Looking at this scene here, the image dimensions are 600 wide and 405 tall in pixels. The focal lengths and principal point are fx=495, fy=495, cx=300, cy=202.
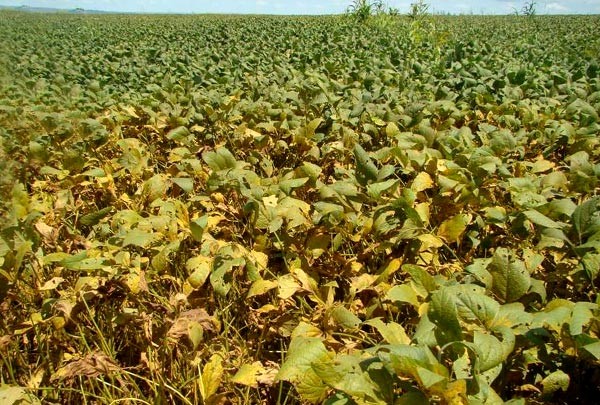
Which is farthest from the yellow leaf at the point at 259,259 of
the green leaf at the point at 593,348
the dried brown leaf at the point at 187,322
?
the green leaf at the point at 593,348

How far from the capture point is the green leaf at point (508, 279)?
126 centimetres

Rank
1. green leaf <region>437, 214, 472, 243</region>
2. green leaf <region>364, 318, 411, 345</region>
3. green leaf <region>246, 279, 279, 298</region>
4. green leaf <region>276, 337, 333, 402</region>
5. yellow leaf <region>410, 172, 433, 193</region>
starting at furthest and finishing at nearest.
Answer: yellow leaf <region>410, 172, 433, 193</region>, green leaf <region>437, 214, 472, 243</region>, green leaf <region>246, 279, 279, 298</region>, green leaf <region>364, 318, 411, 345</region>, green leaf <region>276, 337, 333, 402</region>

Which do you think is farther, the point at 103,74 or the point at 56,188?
the point at 103,74

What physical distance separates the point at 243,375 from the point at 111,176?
143 centimetres

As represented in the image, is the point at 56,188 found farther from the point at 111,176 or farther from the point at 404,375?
the point at 404,375

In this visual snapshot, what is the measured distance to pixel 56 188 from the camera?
2574 millimetres

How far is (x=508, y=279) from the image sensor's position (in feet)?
4.18

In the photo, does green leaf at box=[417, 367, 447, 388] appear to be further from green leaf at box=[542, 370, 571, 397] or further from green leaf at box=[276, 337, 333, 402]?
green leaf at box=[542, 370, 571, 397]

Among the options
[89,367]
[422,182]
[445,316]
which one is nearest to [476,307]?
[445,316]

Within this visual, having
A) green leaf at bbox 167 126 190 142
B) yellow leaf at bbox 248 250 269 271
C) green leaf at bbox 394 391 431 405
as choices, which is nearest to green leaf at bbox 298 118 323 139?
green leaf at bbox 167 126 190 142

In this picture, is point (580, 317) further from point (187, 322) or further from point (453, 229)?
point (187, 322)

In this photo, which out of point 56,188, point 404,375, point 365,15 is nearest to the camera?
point 404,375

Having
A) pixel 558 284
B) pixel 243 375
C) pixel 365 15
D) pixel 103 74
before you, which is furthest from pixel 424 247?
pixel 365 15

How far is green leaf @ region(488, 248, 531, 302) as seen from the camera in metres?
1.26
